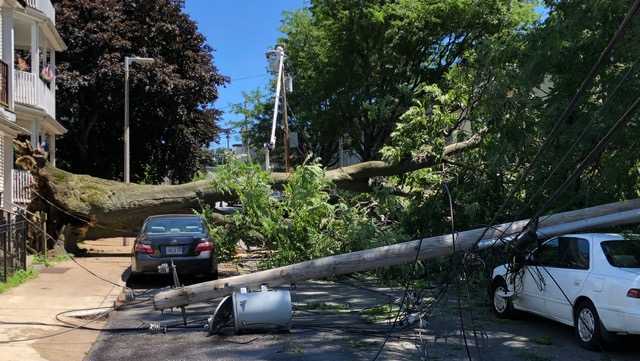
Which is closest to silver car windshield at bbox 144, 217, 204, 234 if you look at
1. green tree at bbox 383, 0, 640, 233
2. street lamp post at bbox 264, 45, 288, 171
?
green tree at bbox 383, 0, 640, 233

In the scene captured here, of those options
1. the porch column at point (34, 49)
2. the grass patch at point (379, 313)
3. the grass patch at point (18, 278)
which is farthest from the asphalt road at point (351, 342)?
the porch column at point (34, 49)

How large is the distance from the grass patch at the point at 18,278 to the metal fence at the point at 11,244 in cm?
10

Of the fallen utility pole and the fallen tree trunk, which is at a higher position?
the fallen tree trunk

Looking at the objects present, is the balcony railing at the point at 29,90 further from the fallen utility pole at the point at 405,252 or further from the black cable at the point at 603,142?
the black cable at the point at 603,142

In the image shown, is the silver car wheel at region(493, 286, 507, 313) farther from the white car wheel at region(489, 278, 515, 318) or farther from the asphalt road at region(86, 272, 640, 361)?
the asphalt road at region(86, 272, 640, 361)

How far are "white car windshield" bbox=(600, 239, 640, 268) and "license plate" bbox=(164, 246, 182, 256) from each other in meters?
8.22

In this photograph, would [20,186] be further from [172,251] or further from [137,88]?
[137,88]

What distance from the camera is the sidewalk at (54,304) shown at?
7570 mm

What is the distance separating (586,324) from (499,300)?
208 centimetres

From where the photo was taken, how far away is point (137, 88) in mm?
30750

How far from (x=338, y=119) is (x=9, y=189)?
705 inches

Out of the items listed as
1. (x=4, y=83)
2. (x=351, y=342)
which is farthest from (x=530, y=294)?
(x=4, y=83)

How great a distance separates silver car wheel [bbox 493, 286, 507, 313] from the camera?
976 cm

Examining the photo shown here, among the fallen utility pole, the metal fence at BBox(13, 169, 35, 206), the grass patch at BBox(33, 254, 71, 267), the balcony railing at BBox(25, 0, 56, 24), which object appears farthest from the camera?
the balcony railing at BBox(25, 0, 56, 24)
